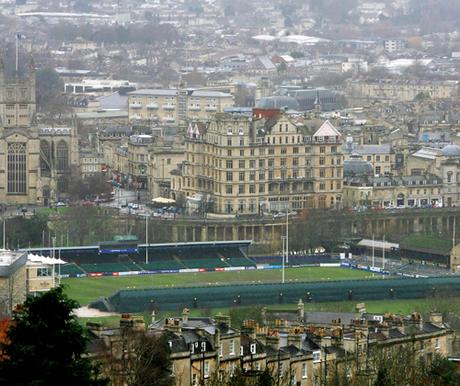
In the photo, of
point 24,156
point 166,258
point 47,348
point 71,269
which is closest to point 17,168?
point 24,156

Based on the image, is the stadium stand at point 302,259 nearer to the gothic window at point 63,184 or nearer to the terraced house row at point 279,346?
the gothic window at point 63,184

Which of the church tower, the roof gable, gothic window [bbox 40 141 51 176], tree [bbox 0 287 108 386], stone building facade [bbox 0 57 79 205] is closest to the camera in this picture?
tree [bbox 0 287 108 386]

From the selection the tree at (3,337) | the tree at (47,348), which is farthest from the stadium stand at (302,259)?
the tree at (47,348)

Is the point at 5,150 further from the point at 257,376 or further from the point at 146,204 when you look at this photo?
the point at 257,376

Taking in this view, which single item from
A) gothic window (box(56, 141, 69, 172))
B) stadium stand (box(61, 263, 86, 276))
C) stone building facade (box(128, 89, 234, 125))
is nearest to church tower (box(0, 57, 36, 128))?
gothic window (box(56, 141, 69, 172))

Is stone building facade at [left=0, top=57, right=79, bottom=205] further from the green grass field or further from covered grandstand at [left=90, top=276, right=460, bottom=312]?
covered grandstand at [left=90, top=276, right=460, bottom=312]

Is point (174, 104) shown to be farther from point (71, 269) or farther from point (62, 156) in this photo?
A: point (71, 269)
